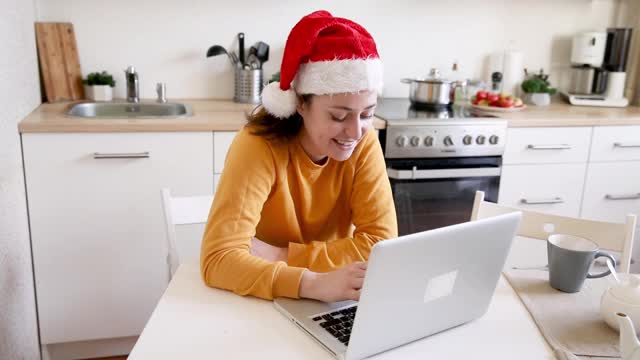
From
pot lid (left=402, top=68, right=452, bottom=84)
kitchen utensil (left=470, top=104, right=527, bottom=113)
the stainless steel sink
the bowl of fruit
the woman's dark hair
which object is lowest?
the stainless steel sink

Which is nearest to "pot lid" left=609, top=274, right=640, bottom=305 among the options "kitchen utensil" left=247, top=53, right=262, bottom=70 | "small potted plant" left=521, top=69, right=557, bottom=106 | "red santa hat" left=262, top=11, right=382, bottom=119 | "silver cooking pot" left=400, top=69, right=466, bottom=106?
"red santa hat" left=262, top=11, right=382, bottom=119

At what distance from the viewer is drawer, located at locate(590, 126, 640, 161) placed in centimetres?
274

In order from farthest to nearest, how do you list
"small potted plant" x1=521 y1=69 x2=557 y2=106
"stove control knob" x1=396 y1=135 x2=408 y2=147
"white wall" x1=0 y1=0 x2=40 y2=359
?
"small potted plant" x1=521 y1=69 x2=557 y2=106
"stove control knob" x1=396 y1=135 x2=408 y2=147
"white wall" x1=0 y1=0 x2=40 y2=359

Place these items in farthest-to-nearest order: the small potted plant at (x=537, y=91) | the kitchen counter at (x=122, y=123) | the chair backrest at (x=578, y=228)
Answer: the small potted plant at (x=537, y=91) → the kitchen counter at (x=122, y=123) → the chair backrest at (x=578, y=228)

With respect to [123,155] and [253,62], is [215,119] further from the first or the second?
[253,62]

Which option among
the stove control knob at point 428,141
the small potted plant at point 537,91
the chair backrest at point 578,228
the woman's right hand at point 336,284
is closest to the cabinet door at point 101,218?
the stove control knob at point 428,141

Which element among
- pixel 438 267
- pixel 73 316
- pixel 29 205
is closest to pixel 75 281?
pixel 73 316

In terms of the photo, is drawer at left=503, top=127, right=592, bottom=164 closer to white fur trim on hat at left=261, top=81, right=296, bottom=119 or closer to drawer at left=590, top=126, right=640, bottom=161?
drawer at left=590, top=126, right=640, bottom=161

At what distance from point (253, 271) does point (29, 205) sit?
141cm

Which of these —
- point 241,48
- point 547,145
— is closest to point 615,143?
point 547,145

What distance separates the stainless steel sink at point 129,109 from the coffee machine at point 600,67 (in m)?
1.99

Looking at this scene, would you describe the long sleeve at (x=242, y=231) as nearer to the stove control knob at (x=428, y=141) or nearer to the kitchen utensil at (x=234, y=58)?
the stove control knob at (x=428, y=141)

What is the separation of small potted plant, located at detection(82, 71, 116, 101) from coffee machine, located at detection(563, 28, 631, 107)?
2.27 m

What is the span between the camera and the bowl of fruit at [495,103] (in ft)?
9.28
